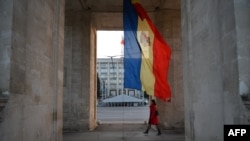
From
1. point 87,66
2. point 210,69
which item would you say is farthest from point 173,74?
point 210,69

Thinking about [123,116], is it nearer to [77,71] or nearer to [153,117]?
[77,71]

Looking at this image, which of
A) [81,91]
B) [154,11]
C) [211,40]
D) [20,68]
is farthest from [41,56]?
[154,11]

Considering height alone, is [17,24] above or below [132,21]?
below

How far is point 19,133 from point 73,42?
10.2 meters

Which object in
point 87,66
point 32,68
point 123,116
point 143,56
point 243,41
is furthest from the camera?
point 123,116

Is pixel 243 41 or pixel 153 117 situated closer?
pixel 243 41

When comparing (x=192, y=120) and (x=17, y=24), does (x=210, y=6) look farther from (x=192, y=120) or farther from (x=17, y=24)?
(x=17, y=24)

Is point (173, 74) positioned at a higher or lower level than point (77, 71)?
lower

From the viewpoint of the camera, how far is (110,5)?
15.5 meters

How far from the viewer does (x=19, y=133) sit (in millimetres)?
5086

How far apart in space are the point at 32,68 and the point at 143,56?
3.52 metres

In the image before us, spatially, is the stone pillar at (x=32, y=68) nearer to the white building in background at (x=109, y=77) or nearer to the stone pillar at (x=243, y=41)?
the stone pillar at (x=243, y=41)

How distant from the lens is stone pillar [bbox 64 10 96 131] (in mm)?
14414

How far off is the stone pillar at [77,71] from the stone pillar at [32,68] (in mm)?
6360
